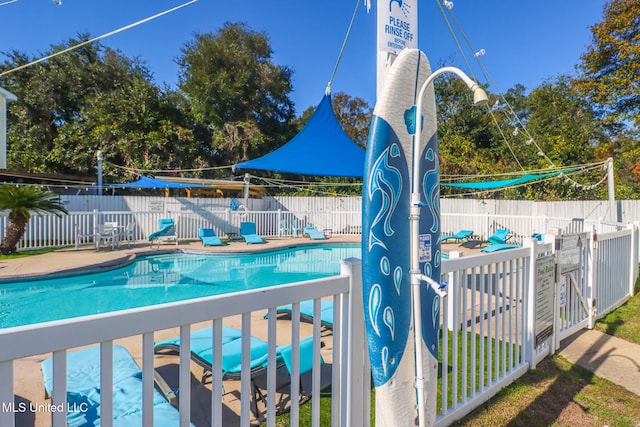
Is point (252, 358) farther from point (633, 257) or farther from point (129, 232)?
point (129, 232)

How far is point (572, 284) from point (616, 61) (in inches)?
643

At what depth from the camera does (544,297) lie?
340 centimetres

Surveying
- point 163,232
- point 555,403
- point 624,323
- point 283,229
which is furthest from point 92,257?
point 624,323

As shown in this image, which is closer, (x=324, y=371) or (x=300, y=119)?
(x=324, y=371)

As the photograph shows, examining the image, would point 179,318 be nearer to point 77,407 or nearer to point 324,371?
point 77,407

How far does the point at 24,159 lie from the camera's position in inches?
771

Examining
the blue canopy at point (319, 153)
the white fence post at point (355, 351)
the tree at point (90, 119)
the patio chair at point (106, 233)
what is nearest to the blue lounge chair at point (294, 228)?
the patio chair at point (106, 233)

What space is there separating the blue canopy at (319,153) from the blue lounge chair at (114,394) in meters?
5.21

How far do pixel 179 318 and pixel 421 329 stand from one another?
1.18 meters

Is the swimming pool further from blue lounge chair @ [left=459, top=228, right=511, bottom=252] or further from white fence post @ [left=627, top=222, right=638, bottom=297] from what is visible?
white fence post @ [left=627, top=222, right=638, bottom=297]

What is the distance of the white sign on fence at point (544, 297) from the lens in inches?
130

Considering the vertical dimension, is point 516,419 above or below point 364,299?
below

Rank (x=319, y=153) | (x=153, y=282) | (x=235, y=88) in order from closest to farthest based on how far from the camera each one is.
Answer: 1. (x=319, y=153)
2. (x=153, y=282)
3. (x=235, y=88)

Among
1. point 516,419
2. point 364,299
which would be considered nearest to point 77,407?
point 364,299
